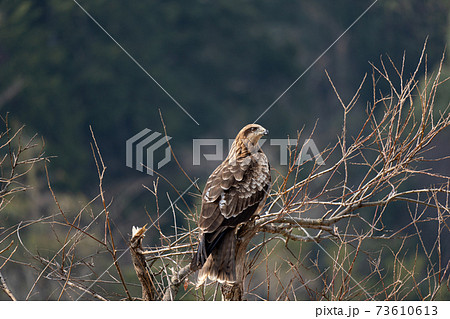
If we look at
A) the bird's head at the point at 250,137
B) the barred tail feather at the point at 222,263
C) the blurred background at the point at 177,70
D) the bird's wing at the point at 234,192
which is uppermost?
the blurred background at the point at 177,70

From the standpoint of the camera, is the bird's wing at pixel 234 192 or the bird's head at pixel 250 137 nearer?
the bird's wing at pixel 234 192

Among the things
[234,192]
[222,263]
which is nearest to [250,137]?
[234,192]

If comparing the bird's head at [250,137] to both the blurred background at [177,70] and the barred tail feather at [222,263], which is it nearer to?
the barred tail feather at [222,263]

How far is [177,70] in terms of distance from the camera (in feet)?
62.6

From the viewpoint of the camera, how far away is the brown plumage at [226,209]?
351cm

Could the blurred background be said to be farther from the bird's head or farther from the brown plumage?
the brown plumage

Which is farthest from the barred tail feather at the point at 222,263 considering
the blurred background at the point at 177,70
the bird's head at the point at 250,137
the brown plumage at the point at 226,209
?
the blurred background at the point at 177,70

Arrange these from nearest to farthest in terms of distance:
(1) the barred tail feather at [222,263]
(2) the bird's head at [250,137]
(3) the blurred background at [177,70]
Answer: (1) the barred tail feather at [222,263] → (2) the bird's head at [250,137] → (3) the blurred background at [177,70]

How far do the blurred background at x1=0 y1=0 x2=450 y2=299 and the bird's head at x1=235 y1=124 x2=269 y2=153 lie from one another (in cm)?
1074

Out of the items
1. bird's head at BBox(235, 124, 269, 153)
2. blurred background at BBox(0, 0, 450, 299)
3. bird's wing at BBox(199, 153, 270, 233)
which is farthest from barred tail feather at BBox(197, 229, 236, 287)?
blurred background at BBox(0, 0, 450, 299)

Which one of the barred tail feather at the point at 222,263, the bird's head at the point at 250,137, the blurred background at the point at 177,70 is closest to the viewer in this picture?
the barred tail feather at the point at 222,263

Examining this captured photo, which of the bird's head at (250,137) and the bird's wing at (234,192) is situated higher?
the bird's head at (250,137)

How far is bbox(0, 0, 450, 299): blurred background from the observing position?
1647 centimetres

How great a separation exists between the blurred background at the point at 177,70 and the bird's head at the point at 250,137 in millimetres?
10738
